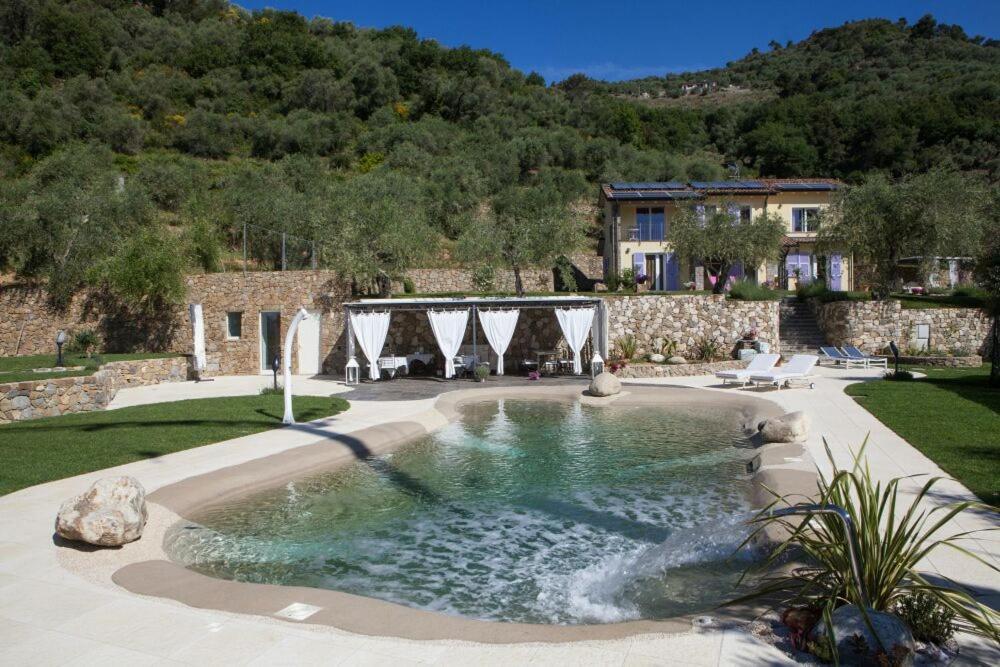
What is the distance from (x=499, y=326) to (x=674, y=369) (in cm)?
536

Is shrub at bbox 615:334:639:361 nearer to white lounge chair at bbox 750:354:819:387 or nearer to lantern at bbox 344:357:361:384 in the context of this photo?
white lounge chair at bbox 750:354:819:387

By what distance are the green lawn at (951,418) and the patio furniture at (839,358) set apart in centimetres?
270

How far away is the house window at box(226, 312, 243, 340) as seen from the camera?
2256cm

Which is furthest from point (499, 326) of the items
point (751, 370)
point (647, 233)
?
point (647, 233)

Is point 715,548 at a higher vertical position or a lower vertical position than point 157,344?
lower

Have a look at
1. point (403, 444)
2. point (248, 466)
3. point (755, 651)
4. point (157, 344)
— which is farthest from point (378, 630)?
point (157, 344)

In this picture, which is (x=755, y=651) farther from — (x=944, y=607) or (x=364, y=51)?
(x=364, y=51)

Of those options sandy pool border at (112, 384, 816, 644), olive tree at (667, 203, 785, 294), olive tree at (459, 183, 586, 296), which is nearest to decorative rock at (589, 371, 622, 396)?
sandy pool border at (112, 384, 816, 644)

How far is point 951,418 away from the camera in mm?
11336

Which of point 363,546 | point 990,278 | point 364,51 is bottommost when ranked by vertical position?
point 363,546

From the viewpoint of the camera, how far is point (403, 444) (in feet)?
37.3

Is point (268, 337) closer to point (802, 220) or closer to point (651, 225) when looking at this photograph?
point (651, 225)

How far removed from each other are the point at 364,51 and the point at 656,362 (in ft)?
191

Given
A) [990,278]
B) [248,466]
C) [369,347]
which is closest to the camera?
[248,466]
